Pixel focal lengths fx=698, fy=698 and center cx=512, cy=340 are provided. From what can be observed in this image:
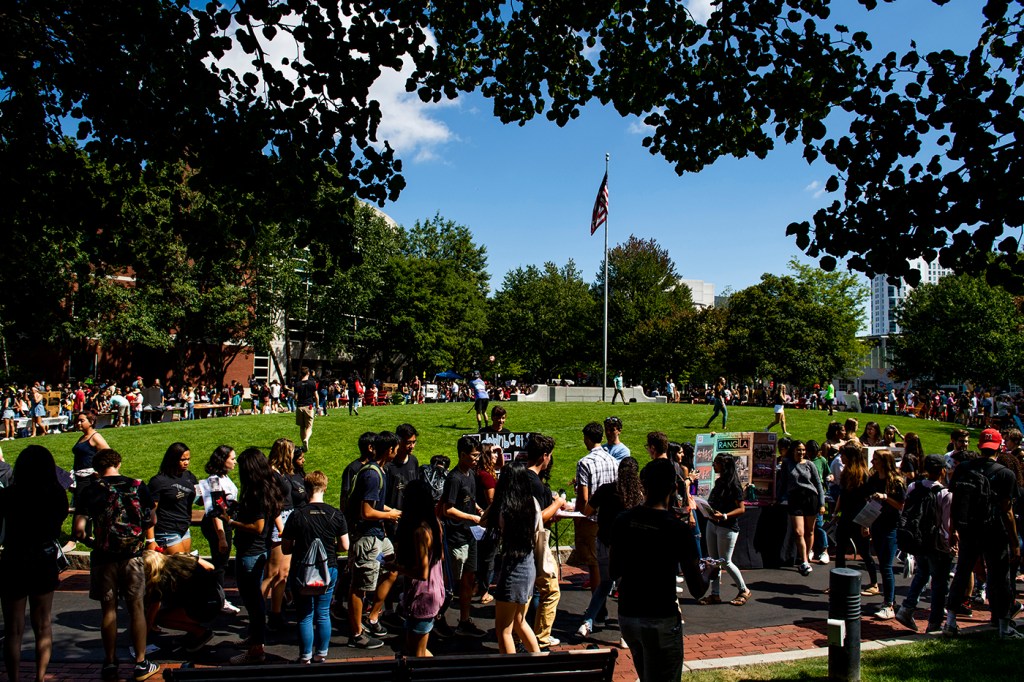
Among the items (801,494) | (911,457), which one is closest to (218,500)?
(801,494)

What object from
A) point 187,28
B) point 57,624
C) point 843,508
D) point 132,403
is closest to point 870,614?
point 843,508

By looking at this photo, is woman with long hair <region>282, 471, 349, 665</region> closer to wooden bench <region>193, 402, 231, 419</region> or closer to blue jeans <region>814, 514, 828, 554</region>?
blue jeans <region>814, 514, 828, 554</region>

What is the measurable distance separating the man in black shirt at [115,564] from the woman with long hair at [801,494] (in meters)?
8.41

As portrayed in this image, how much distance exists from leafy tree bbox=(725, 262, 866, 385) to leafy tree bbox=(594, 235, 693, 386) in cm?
668

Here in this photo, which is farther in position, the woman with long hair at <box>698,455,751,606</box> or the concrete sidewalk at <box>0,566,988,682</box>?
the woman with long hair at <box>698,455,751,606</box>

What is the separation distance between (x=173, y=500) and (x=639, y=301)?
59484 mm

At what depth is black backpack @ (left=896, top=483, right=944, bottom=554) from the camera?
7.44 m

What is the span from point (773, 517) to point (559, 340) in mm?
52752

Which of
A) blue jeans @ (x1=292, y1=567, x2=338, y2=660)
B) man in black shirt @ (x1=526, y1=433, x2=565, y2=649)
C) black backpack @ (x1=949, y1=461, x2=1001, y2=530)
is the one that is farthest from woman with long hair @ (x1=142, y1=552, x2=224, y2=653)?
black backpack @ (x1=949, y1=461, x2=1001, y2=530)

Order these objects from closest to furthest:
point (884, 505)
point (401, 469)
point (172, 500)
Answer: point (172, 500)
point (401, 469)
point (884, 505)

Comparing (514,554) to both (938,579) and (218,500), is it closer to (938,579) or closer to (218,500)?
(218,500)

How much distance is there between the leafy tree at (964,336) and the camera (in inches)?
2021

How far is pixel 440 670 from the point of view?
4512mm

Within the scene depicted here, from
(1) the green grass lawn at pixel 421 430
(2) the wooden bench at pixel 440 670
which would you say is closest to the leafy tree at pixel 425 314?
(1) the green grass lawn at pixel 421 430
